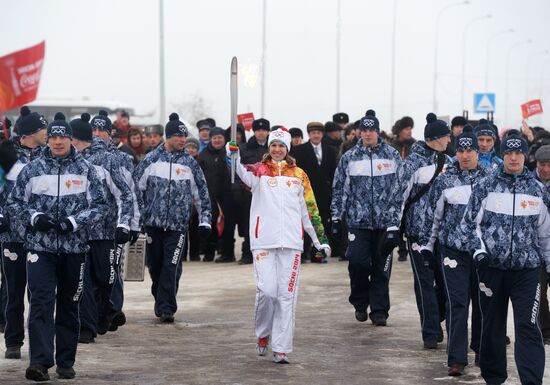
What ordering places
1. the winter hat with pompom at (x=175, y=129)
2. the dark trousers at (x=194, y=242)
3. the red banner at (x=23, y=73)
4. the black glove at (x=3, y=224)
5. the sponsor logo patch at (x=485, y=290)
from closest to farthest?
the sponsor logo patch at (x=485, y=290) < the black glove at (x=3, y=224) < the winter hat with pompom at (x=175, y=129) < the dark trousers at (x=194, y=242) < the red banner at (x=23, y=73)

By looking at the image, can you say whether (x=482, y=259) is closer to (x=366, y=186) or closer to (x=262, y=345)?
(x=262, y=345)

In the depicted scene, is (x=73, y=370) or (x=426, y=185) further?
(x=426, y=185)

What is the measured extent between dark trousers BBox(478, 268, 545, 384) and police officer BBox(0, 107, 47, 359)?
4137 millimetres

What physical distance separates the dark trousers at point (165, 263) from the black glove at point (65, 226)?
3.88 metres

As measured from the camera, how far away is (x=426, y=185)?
1242cm

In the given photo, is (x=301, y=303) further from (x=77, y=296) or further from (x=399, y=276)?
(x=77, y=296)

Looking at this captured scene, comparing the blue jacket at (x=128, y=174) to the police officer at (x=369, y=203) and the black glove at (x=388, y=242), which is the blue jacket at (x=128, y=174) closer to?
the police officer at (x=369, y=203)

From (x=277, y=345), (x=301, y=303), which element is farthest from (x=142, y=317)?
(x=277, y=345)

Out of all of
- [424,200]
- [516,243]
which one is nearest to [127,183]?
[424,200]

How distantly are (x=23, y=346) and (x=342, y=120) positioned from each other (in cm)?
1312

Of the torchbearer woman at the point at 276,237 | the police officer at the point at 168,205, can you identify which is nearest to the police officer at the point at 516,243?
the torchbearer woman at the point at 276,237

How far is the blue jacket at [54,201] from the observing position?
33.7 ft

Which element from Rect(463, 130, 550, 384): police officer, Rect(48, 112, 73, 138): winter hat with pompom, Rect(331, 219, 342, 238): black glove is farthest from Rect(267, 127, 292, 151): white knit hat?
Rect(463, 130, 550, 384): police officer

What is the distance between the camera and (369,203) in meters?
13.7
